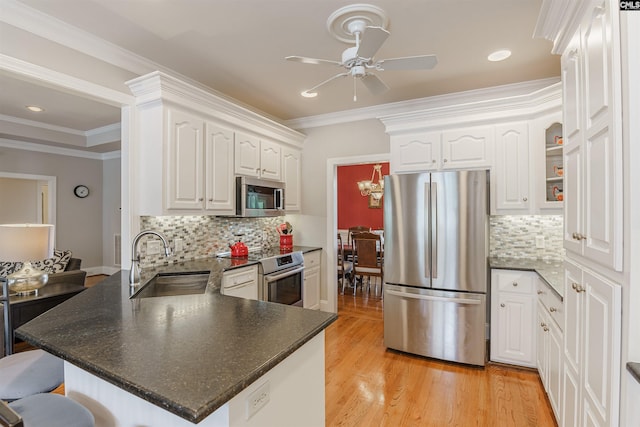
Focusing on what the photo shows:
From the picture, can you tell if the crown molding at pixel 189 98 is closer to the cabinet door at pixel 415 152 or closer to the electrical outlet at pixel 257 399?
the cabinet door at pixel 415 152

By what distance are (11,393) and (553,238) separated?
4.05 metres

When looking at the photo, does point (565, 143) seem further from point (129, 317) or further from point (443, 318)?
point (129, 317)

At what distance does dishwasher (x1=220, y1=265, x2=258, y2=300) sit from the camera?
2.72m

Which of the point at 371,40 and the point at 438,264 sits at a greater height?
the point at 371,40

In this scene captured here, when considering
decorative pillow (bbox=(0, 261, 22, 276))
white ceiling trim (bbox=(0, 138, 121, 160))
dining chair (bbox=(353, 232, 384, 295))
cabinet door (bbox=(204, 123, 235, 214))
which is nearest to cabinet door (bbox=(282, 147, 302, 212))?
cabinet door (bbox=(204, 123, 235, 214))

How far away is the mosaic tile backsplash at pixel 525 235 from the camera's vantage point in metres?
3.07

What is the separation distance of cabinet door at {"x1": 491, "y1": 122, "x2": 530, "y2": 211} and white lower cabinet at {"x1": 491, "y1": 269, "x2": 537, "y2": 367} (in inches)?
26.8

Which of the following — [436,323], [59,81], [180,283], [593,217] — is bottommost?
[436,323]

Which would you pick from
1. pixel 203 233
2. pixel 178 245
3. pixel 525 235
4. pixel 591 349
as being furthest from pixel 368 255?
pixel 591 349

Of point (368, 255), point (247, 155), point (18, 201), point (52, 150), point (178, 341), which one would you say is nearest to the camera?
point (178, 341)

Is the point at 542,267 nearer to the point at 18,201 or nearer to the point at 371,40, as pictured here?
the point at 371,40

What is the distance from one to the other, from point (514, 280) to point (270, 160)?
2.83 meters

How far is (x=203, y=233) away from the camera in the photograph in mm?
3369

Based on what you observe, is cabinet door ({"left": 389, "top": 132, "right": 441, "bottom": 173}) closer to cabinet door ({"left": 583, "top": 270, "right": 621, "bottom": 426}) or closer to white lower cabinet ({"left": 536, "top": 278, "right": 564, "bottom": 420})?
white lower cabinet ({"left": 536, "top": 278, "right": 564, "bottom": 420})
